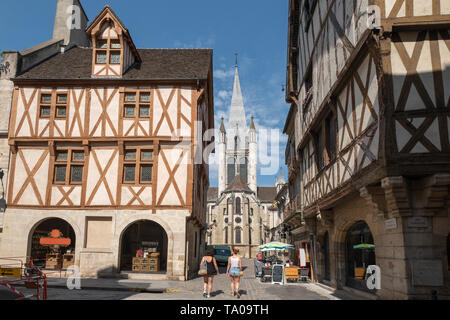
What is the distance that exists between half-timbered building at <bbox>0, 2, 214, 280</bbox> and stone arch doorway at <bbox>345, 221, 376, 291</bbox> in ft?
21.8

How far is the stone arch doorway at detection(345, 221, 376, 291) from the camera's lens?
31.9 ft

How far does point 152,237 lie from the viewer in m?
19.6

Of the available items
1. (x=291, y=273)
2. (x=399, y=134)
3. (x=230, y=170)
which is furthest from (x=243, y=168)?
(x=399, y=134)

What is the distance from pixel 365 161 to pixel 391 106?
142 cm

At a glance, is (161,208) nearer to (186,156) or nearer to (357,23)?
(186,156)

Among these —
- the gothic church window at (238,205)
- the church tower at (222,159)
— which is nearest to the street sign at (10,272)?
the gothic church window at (238,205)

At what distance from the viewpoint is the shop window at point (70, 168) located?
15.9 metres

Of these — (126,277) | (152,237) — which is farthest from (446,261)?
(152,237)

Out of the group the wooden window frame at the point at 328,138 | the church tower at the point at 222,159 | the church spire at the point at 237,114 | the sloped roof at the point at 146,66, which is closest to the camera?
the wooden window frame at the point at 328,138

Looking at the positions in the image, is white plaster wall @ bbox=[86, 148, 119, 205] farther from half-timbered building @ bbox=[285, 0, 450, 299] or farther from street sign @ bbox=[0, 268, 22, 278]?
half-timbered building @ bbox=[285, 0, 450, 299]

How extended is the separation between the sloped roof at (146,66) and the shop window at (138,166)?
11.0 ft

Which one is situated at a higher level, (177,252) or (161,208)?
(161,208)

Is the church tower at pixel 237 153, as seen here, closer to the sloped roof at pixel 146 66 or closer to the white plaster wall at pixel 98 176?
the sloped roof at pixel 146 66
